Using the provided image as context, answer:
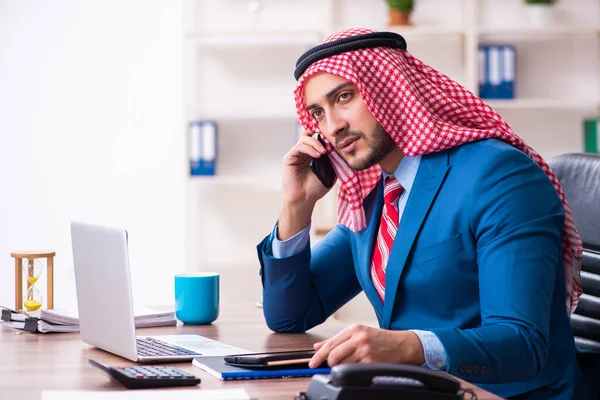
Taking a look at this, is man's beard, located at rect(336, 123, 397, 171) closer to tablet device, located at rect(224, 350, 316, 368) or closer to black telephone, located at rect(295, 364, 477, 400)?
tablet device, located at rect(224, 350, 316, 368)

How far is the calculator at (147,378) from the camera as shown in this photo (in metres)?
1.27

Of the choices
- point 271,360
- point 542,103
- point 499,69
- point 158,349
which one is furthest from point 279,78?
point 271,360

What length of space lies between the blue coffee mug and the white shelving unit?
2.48m

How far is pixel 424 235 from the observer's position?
5.55ft

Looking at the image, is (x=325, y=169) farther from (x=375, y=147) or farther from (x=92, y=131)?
(x=92, y=131)

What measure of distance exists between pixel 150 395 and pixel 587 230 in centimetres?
124

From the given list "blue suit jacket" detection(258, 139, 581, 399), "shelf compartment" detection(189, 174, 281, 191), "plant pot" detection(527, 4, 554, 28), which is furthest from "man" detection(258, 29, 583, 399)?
"plant pot" detection(527, 4, 554, 28)

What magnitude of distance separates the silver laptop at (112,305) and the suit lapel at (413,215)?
0.34 m

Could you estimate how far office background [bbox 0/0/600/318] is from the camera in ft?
14.5

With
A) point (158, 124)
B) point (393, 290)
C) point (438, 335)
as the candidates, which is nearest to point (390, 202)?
point (393, 290)

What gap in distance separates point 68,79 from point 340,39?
2.95 meters

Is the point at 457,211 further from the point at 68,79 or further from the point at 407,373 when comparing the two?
the point at 68,79

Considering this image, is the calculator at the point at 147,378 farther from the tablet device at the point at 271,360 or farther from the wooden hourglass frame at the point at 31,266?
the wooden hourglass frame at the point at 31,266

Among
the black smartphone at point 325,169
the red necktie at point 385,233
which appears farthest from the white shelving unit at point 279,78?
the red necktie at point 385,233
